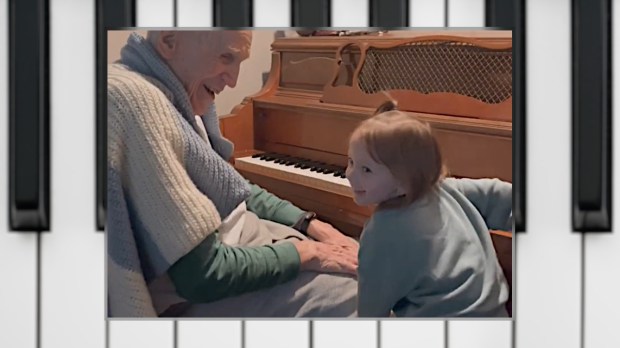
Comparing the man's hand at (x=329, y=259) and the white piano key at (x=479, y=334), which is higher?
the man's hand at (x=329, y=259)

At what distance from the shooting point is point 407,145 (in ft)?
8.03

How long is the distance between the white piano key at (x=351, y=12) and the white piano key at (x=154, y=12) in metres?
0.46

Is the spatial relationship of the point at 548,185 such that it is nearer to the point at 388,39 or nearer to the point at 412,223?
the point at 412,223

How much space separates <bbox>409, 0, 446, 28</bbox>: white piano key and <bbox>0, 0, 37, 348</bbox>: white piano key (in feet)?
3.77

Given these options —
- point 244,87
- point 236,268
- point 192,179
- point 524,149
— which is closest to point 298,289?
point 236,268

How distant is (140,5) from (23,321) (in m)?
0.96

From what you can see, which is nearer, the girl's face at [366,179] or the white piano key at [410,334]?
the girl's face at [366,179]

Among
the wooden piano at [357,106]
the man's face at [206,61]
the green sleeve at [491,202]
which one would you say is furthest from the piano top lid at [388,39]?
the green sleeve at [491,202]

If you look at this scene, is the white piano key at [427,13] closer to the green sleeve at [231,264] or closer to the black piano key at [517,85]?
the black piano key at [517,85]

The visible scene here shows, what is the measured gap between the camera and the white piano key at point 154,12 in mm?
2525

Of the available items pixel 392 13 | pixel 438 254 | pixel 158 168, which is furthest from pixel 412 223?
pixel 158 168

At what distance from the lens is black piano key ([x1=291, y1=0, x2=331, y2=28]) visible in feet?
8.27

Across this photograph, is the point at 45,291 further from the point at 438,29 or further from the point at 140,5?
the point at 438,29

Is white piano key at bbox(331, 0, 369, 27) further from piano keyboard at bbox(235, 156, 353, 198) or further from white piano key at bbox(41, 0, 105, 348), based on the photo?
white piano key at bbox(41, 0, 105, 348)
